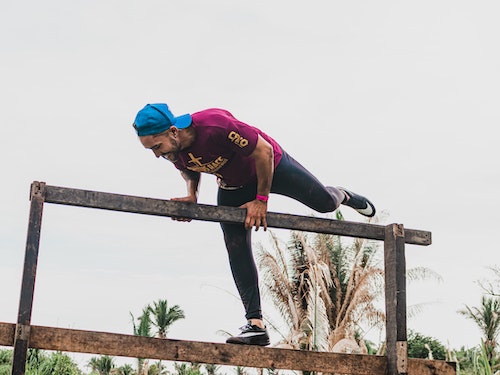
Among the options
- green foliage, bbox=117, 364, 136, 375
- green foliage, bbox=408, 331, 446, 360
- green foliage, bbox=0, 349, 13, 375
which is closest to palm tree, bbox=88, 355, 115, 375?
green foliage, bbox=117, 364, 136, 375

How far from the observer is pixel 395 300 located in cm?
423

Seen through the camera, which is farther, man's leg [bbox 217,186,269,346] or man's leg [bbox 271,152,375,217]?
man's leg [bbox 271,152,375,217]

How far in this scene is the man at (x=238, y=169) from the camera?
13.9ft

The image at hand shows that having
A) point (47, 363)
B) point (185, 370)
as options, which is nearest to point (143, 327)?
point (185, 370)

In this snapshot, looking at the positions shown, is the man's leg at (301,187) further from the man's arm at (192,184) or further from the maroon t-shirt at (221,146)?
the man's arm at (192,184)

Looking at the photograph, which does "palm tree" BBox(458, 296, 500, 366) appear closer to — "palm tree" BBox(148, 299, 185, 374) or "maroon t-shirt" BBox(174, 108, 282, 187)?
"palm tree" BBox(148, 299, 185, 374)

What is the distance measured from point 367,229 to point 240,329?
0.91 m

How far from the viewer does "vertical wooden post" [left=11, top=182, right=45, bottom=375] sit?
371 centimetres

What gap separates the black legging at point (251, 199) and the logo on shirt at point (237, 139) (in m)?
0.44

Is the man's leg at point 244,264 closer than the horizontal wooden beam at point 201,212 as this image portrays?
No

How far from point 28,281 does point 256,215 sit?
3.93ft

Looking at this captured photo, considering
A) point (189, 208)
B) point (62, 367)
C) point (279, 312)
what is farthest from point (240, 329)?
point (62, 367)

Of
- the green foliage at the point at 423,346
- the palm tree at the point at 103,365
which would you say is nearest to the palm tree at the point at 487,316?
the green foliage at the point at 423,346

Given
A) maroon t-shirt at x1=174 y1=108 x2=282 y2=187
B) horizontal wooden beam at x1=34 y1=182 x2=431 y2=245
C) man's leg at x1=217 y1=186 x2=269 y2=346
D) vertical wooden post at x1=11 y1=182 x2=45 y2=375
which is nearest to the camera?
vertical wooden post at x1=11 y1=182 x2=45 y2=375
